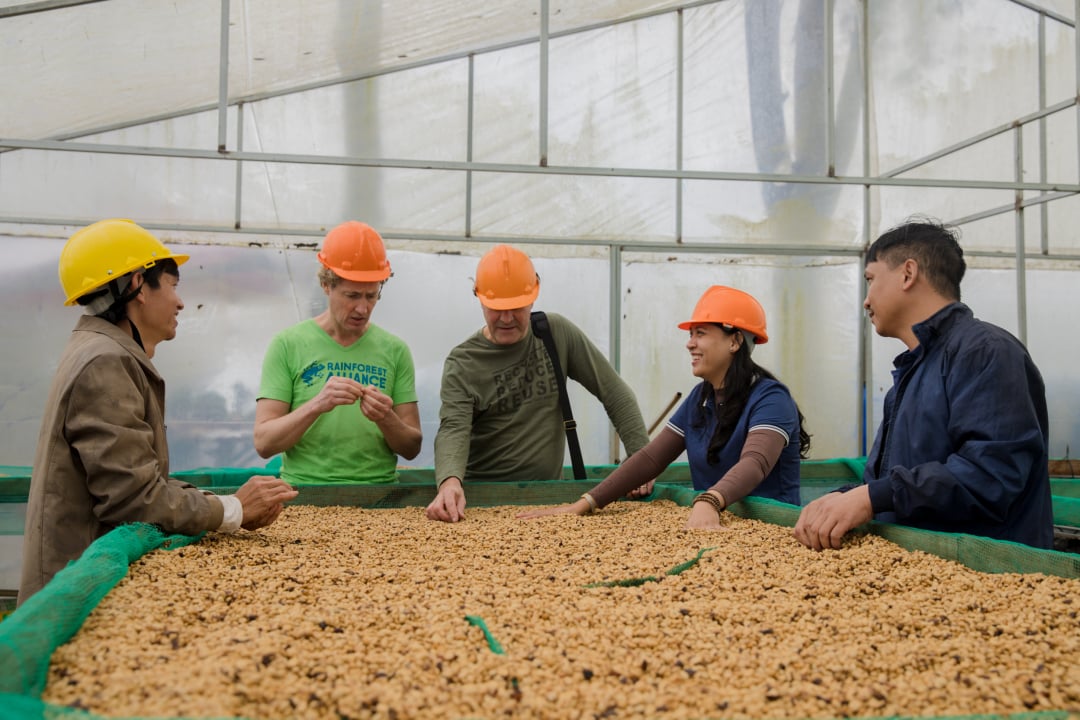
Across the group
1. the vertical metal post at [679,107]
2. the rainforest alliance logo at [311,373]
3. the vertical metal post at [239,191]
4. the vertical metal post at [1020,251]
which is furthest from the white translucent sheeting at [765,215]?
the rainforest alliance logo at [311,373]

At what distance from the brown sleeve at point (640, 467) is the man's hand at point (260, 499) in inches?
39.1

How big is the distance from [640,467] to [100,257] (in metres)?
1.63

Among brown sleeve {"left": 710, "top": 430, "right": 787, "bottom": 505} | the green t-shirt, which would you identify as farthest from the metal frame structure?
brown sleeve {"left": 710, "top": 430, "right": 787, "bottom": 505}

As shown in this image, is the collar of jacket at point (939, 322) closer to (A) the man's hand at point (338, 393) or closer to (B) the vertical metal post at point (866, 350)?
(A) the man's hand at point (338, 393)

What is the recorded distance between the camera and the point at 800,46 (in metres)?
6.05

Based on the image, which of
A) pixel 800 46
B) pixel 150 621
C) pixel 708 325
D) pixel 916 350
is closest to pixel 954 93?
pixel 800 46

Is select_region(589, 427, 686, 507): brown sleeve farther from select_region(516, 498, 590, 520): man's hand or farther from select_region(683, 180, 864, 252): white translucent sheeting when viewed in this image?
select_region(683, 180, 864, 252): white translucent sheeting

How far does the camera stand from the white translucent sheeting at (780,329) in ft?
19.4

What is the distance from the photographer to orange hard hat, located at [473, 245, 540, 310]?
9.49ft

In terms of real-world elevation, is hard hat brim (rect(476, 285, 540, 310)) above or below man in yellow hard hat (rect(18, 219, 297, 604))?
above

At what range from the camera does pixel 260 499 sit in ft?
6.77

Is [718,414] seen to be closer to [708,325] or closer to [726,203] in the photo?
[708,325]

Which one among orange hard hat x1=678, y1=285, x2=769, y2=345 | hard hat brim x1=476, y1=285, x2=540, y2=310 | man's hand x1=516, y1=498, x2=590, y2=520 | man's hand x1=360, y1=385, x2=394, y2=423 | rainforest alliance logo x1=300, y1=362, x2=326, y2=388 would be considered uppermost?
hard hat brim x1=476, y1=285, x2=540, y2=310

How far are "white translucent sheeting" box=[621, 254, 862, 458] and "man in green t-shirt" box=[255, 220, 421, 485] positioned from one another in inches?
124
